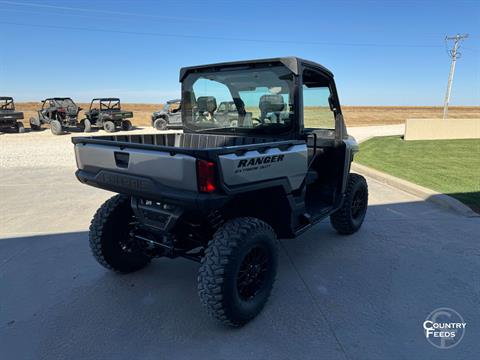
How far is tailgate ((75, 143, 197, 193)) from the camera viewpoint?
224 centimetres

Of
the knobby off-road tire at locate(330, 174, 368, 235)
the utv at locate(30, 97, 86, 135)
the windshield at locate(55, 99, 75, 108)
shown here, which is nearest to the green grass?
the knobby off-road tire at locate(330, 174, 368, 235)

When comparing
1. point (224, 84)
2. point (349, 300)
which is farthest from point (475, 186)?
point (224, 84)

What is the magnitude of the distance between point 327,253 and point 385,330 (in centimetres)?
139

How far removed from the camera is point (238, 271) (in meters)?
2.54

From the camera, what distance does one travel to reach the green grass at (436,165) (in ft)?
20.9

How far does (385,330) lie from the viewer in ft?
8.39

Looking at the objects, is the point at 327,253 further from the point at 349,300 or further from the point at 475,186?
the point at 475,186

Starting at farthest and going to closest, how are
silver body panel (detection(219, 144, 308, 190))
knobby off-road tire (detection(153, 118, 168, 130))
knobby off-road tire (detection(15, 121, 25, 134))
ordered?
knobby off-road tire (detection(153, 118, 168, 130)) < knobby off-road tire (detection(15, 121, 25, 134)) < silver body panel (detection(219, 144, 308, 190))

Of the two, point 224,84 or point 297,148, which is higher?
point 224,84

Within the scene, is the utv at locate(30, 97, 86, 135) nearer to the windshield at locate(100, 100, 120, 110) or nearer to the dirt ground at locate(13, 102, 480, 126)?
the windshield at locate(100, 100, 120, 110)

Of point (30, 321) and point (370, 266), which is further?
point (370, 266)

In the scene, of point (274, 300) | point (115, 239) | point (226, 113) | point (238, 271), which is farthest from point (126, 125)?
point (238, 271)

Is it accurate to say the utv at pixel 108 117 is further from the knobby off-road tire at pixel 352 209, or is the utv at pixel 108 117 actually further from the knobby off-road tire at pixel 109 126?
the knobby off-road tire at pixel 352 209

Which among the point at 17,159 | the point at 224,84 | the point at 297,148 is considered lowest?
the point at 17,159
